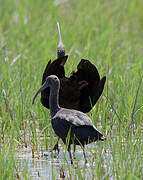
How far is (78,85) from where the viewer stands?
501 centimetres

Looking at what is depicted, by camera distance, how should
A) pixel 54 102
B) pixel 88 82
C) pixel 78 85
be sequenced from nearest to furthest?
pixel 54 102 < pixel 78 85 < pixel 88 82

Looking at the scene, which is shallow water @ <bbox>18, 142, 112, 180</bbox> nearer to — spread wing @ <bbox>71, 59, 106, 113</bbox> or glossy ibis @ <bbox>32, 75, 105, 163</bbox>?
glossy ibis @ <bbox>32, 75, 105, 163</bbox>

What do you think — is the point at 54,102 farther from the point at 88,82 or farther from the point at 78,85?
the point at 88,82

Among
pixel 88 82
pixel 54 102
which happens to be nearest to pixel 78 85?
pixel 88 82

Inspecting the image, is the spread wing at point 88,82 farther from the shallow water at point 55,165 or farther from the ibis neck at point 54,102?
the shallow water at point 55,165

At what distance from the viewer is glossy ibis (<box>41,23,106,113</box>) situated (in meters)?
5.02

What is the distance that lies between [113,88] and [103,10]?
4.60 metres

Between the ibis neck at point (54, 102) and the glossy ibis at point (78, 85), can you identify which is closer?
the ibis neck at point (54, 102)

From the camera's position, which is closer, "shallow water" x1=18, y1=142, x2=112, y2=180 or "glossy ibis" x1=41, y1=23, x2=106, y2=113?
"shallow water" x1=18, y1=142, x2=112, y2=180

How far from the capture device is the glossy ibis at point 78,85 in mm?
5020

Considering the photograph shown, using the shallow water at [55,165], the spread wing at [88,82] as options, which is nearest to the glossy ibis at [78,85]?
the spread wing at [88,82]

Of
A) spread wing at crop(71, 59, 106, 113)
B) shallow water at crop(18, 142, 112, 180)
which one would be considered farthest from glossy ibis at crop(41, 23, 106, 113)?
shallow water at crop(18, 142, 112, 180)

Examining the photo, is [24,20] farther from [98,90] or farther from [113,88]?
[98,90]

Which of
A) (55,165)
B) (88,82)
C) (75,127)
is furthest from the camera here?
(88,82)
